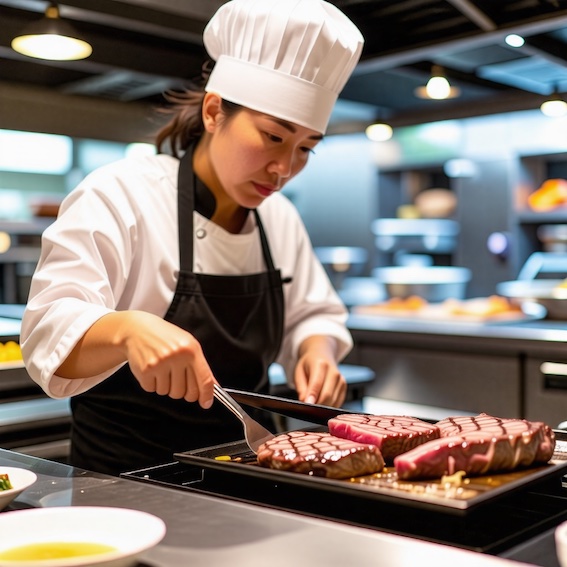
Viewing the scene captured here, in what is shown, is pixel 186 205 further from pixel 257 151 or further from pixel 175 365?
pixel 175 365

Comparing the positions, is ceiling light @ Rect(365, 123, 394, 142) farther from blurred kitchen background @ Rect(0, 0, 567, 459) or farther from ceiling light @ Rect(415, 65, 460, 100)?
ceiling light @ Rect(415, 65, 460, 100)

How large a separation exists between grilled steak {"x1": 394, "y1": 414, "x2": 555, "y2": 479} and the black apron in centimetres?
73

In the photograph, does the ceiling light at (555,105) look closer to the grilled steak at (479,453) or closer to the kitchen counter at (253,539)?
the grilled steak at (479,453)

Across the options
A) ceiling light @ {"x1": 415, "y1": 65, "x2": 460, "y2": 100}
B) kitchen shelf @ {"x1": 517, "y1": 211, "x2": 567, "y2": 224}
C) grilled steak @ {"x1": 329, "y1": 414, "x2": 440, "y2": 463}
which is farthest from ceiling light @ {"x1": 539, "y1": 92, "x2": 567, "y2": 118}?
grilled steak @ {"x1": 329, "y1": 414, "x2": 440, "y2": 463}

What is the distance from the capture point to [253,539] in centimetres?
95

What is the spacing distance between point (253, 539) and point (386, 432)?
1.13ft

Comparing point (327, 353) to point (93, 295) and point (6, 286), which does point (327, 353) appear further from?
point (6, 286)

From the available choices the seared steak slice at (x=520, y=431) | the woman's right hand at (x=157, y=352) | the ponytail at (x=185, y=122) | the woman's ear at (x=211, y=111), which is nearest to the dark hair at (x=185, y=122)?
the ponytail at (x=185, y=122)

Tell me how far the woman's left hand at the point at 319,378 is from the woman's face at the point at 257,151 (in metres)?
0.39

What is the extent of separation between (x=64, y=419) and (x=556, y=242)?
3667 mm

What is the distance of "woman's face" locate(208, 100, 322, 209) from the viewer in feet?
5.48

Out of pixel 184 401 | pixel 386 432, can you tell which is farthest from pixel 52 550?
pixel 184 401

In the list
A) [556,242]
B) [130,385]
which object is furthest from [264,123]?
[556,242]

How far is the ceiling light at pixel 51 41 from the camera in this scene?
6.16 ft
